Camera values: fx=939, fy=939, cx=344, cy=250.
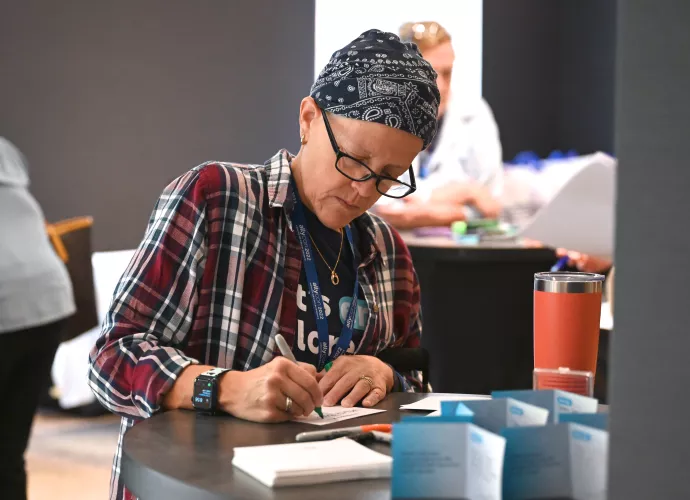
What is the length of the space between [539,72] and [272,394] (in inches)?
289

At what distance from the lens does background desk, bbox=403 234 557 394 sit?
3619mm

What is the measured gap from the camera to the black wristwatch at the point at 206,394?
4.45 feet

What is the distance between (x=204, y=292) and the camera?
160cm

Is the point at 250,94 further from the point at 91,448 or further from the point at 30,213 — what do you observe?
the point at 30,213

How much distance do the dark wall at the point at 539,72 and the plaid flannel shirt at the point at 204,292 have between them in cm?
640

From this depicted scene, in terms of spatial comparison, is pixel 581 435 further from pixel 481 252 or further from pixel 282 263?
pixel 481 252

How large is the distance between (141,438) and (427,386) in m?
0.75

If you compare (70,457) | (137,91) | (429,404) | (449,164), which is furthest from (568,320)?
(137,91)

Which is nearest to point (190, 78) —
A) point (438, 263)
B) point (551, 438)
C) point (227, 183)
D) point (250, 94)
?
point (250, 94)

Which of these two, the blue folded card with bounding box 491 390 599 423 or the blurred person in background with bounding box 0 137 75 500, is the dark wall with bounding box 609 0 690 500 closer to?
the blue folded card with bounding box 491 390 599 423

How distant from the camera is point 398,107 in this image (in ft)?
Answer: 5.23

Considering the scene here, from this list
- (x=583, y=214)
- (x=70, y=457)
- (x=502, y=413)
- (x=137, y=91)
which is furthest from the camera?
(x=137, y=91)

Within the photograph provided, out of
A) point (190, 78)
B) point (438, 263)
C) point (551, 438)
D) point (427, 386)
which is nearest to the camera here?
point (551, 438)

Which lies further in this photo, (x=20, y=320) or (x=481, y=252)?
(x=481, y=252)
